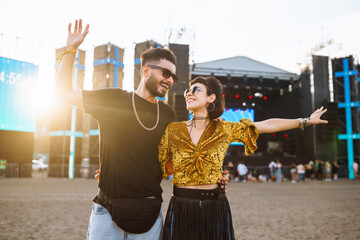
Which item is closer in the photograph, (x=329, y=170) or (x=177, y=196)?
(x=177, y=196)

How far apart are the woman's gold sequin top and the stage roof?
2001 centimetres

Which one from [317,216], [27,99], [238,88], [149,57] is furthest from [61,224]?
[238,88]

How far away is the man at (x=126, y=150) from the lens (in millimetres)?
1899

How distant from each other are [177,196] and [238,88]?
79.6 ft

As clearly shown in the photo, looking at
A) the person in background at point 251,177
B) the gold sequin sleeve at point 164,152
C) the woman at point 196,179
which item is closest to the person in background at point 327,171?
the person in background at point 251,177

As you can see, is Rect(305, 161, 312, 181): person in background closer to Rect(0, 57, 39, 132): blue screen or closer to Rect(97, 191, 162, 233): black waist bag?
Rect(0, 57, 39, 132): blue screen

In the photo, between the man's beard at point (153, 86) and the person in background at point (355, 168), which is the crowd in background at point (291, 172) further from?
the man's beard at point (153, 86)

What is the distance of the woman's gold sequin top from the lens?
2277mm

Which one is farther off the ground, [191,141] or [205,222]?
[191,141]

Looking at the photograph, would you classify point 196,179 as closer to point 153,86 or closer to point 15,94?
point 153,86

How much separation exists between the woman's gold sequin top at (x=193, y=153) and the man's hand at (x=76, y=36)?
860 mm

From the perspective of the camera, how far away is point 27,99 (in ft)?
70.0

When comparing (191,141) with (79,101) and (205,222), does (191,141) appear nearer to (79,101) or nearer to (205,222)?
(205,222)

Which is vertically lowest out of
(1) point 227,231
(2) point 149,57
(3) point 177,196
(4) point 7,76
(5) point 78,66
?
(1) point 227,231
